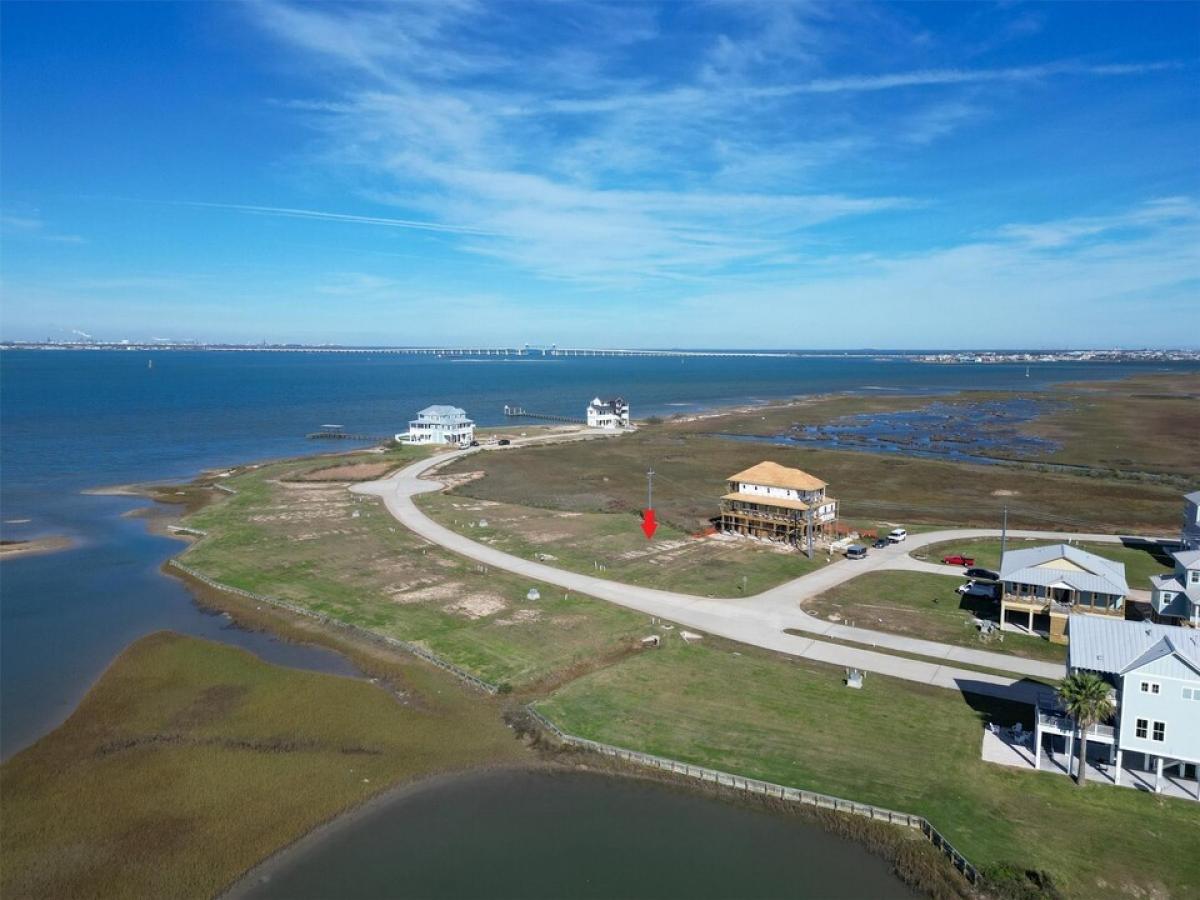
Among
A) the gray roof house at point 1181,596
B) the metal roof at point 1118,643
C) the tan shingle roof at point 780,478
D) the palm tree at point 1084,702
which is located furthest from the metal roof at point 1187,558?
the tan shingle roof at point 780,478

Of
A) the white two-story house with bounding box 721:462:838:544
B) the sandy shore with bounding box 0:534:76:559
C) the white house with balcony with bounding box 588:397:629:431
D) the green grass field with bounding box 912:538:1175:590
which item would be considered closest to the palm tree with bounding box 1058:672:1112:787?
the green grass field with bounding box 912:538:1175:590

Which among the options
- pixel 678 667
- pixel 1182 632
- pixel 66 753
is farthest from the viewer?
pixel 678 667

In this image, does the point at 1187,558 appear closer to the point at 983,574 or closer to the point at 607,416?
the point at 983,574

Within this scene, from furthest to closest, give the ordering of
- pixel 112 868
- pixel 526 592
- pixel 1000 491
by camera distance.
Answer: pixel 1000 491 → pixel 526 592 → pixel 112 868

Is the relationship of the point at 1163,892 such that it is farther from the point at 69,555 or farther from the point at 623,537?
the point at 69,555

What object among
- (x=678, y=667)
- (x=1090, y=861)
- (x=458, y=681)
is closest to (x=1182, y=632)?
(x=1090, y=861)

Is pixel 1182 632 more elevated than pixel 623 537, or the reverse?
pixel 1182 632

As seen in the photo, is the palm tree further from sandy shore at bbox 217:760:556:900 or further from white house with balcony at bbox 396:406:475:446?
white house with balcony at bbox 396:406:475:446
